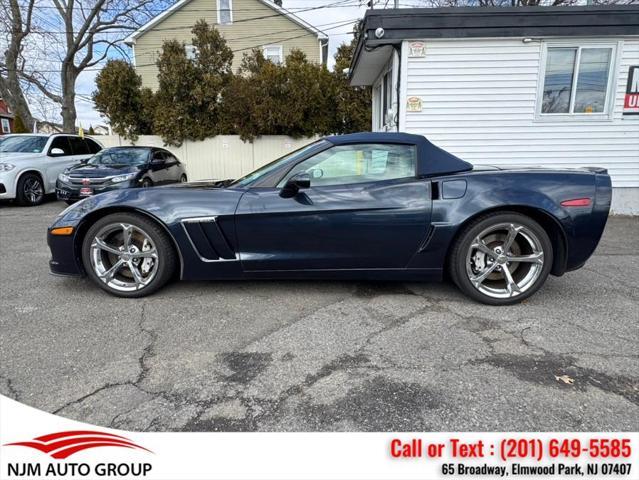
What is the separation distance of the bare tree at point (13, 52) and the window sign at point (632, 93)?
22545 millimetres

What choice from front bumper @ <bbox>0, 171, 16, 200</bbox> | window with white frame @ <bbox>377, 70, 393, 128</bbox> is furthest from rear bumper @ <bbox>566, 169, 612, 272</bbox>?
front bumper @ <bbox>0, 171, 16, 200</bbox>

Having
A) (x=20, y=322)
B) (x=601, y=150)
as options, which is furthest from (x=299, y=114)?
(x=20, y=322)

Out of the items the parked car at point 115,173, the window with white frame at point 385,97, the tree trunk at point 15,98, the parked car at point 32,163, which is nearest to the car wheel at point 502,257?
the window with white frame at point 385,97

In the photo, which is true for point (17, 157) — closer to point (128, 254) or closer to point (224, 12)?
point (128, 254)

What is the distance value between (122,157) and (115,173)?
1068 mm

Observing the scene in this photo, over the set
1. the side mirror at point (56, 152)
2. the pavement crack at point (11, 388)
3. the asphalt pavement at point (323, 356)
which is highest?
the side mirror at point (56, 152)

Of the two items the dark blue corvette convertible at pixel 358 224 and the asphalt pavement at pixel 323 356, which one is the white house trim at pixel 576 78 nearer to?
the asphalt pavement at pixel 323 356

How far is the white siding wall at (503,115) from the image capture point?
702 cm

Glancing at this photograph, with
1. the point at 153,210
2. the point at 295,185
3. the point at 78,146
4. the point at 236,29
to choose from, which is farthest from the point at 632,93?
the point at 236,29

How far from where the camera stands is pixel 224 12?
18.5 m

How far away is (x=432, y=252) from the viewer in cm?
310

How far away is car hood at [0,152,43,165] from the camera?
340 inches

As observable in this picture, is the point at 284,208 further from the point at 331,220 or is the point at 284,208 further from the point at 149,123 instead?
the point at 149,123

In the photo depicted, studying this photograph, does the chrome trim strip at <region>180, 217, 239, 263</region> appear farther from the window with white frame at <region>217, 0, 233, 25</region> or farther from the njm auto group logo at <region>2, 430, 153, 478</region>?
the window with white frame at <region>217, 0, 233, 25</region>
